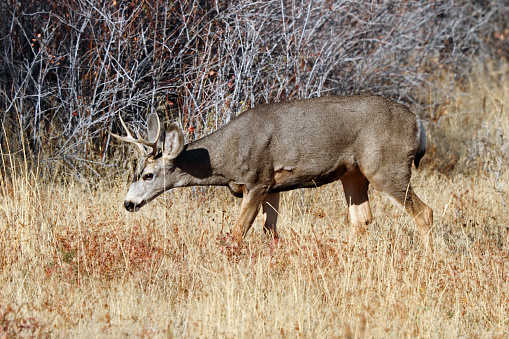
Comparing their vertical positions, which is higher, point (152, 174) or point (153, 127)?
point (153, 127)

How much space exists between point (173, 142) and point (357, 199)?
7.14 ft

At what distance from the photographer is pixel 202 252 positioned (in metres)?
6.66

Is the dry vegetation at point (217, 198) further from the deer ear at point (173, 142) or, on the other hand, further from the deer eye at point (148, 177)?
the deer ear at point (173, 142)

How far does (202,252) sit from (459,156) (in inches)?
223

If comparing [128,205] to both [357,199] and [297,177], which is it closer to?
[297,177]

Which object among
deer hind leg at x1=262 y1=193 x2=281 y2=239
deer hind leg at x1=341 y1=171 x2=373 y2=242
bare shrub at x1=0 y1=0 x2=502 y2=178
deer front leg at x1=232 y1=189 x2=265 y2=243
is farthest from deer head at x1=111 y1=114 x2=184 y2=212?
deer hind leg at x1=341 y1=171 x2=373 y2=242

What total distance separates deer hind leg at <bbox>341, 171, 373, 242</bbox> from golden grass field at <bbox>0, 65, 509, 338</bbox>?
187 millimetres

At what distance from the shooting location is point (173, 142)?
7.30 metres

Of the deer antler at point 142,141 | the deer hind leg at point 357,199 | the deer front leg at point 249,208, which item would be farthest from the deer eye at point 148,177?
the deer hind leg at point 357,199

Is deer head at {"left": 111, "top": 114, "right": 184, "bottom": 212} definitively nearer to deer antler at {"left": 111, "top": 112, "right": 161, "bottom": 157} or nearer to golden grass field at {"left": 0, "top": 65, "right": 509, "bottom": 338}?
deer antler at {"left": 111, "top": 112, "right": 161, "bottom": 157}

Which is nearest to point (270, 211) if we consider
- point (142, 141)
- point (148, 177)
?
point (148, 177)

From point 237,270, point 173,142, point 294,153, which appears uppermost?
point 173,142

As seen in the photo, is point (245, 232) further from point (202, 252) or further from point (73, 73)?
point (73, 73)

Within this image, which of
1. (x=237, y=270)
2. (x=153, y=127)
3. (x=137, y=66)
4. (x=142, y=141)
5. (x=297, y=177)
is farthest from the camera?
(x=137, y=66)
